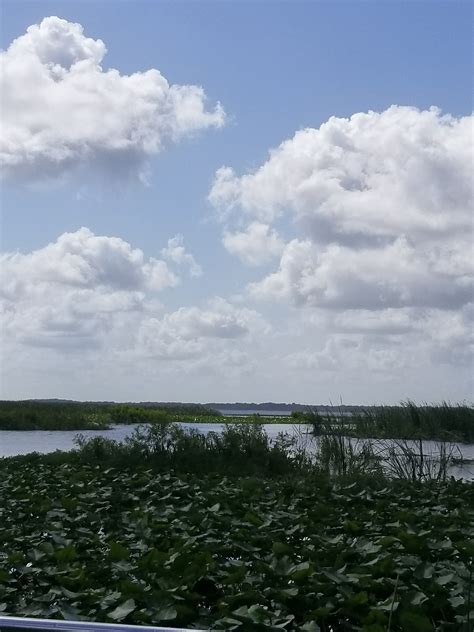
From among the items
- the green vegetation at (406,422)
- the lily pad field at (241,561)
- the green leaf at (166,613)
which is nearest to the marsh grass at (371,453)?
the green vegetation at (406,422)

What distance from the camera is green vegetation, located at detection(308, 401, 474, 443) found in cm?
1166

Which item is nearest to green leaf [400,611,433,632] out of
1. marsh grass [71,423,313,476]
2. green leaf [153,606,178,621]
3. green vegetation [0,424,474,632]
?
green vegetation [0,424,474,632]

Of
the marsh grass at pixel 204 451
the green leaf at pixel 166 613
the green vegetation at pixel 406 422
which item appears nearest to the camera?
the green leaf at pixel 166 613

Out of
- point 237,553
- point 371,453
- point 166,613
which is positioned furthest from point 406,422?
point 166,613

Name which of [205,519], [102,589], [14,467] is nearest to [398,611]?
[102,589]

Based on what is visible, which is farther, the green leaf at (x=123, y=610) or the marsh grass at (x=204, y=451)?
the marsh grass at (x=204, y=451)

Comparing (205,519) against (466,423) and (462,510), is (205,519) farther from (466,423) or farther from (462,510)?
(466,423)

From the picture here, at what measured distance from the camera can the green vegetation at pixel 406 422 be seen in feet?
38.2

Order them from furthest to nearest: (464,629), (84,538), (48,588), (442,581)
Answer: (84,538) → (48,588) → (442,581) → (464,629)

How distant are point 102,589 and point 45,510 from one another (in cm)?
246

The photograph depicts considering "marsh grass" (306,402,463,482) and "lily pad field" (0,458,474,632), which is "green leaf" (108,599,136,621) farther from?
"marsh grass" (306,402,463,482)

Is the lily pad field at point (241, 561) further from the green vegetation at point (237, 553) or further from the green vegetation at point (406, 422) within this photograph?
the green vegetation at point (406, 422)

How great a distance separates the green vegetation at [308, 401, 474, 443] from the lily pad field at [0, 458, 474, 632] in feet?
16.9

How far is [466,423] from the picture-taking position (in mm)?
16609
